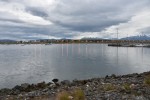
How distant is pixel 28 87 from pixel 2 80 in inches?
420

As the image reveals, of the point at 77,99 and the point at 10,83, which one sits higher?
the point at 77,99

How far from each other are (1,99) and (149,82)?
11.4 meters

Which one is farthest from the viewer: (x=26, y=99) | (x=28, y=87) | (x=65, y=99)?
(x=28, y=87)

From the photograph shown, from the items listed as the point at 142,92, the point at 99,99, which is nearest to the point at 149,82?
the point at 142,92

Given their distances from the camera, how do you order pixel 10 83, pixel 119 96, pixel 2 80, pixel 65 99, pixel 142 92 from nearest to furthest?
pixel 65 99, pixel 119 96, pixel 142 92, pixel 10 83, pixel 2 80

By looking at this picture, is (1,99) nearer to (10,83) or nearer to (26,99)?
(26,99)

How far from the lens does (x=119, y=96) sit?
13.0m

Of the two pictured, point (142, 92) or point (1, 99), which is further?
point (1, 99)

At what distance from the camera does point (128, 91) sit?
14477 millimetres

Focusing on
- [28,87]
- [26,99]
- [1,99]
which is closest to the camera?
[26,99]

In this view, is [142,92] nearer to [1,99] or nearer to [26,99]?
[26,99]

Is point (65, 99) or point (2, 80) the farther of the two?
point (2, 80)

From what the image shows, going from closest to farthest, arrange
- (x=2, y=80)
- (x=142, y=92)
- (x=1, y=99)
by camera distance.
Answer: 1. (x=142, y=92)
2. (x=1, y=99)
3. (x=2, y=80)

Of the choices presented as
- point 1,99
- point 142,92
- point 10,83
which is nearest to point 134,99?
point 142,92
